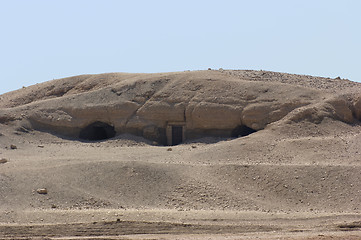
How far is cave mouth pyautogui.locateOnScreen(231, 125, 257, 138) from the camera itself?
990 inches

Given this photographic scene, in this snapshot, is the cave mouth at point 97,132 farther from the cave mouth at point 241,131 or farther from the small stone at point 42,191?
the small stone at point 42,191

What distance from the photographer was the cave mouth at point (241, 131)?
990 inches

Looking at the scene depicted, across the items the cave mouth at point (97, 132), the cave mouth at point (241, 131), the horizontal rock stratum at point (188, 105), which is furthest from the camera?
the cave mouth at point (97, 132)

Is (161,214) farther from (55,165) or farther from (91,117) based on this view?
(91,117)

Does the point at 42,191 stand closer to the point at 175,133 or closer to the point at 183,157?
the point at 183,157

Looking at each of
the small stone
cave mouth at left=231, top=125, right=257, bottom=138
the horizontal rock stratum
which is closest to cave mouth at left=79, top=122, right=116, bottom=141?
the horizontal rock stratum

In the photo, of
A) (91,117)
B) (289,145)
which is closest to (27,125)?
(91,117)

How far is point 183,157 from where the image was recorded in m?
21.8

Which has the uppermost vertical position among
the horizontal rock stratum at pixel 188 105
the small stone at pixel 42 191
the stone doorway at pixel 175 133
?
the horizontal rock stratum at pixel 188 105

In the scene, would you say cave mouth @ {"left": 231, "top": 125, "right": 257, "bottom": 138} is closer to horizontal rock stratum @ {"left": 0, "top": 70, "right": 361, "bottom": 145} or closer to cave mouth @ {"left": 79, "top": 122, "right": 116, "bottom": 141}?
horizontal rock stratum @ {"left": 0, "top": 70, "right": 361, "bottom": 145}

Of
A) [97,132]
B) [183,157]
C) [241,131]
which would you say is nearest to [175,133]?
[241,131]

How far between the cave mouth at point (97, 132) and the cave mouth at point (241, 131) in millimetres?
4928

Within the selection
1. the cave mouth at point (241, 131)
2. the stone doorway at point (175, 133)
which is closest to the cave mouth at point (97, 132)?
the stone doorway at point (175, 133)

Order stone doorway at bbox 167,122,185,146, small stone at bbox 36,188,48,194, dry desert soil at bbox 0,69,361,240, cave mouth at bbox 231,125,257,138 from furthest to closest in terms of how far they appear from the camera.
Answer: stone doorway at bbox 167,122,185,146
cave mouth at bbox 231,125,257,138
small stone at bbox 36,188,48,194
dry desert soil at bbox 0,69,361,240
